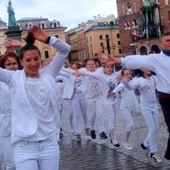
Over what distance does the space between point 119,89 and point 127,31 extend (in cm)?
7604

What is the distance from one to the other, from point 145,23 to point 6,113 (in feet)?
229

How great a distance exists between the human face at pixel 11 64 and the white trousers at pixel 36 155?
159cm

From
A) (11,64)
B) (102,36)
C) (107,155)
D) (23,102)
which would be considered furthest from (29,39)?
(102,36)

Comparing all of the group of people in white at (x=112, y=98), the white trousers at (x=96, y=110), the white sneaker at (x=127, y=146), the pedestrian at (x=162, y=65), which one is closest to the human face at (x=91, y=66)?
the group of people in white at (x=112, y=98)

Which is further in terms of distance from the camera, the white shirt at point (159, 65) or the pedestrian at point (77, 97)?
the pedestrian at point (77, 97)

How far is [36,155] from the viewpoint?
192 inches

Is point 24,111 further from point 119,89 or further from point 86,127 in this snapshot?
point 86,127

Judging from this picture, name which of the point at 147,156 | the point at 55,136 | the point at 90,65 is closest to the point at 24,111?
the point at 55,136

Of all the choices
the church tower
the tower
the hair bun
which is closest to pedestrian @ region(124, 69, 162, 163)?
the hair bun

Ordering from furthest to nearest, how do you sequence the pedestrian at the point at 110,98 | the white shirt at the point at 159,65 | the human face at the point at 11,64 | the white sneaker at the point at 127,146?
the pedestrian at the point at 110,98 < the white sneaker at the point at 127,146 < the white shirt at the point at 159,65 < the human face at the point at 11,64

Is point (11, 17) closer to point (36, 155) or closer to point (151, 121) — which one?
point (151, 121)

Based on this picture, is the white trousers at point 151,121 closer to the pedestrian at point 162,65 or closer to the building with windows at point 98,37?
the pedestrian at point 162,65

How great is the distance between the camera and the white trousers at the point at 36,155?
4.84 meters

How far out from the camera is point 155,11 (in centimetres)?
7569
